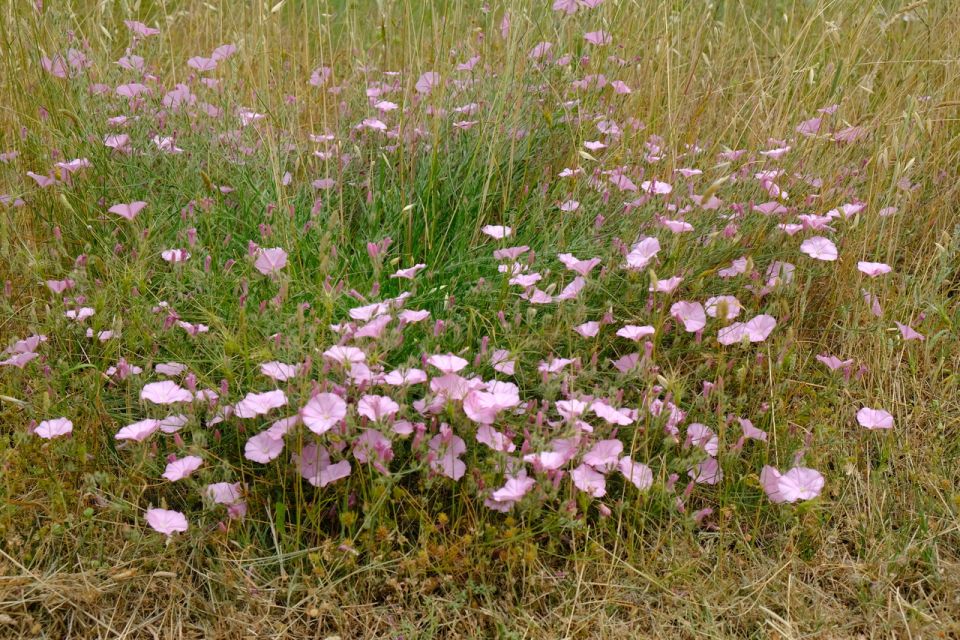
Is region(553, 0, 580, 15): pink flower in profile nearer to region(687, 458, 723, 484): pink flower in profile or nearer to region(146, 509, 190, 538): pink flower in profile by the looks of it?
region(687, 458, 723, 484): pink flower in profile

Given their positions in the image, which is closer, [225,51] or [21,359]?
[21,359]

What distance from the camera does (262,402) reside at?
5.77 feet

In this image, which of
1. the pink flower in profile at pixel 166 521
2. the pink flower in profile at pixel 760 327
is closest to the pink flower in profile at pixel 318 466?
the pink flower in profile at pixel 166 521

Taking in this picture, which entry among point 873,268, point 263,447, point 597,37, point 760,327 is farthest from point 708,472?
point 597,37

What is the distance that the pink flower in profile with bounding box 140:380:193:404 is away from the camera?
1803 mm

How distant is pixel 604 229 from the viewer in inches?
98.5

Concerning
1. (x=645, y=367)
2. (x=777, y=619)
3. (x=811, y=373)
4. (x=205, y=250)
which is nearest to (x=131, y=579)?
(x=205, y=250)

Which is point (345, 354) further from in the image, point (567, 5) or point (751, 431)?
point (567, 5)

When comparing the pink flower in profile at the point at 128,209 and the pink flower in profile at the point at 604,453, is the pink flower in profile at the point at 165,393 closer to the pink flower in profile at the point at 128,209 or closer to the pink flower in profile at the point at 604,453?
the pink flower in profile at the point at 128,209

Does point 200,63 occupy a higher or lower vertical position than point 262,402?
higher

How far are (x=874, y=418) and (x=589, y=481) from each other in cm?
77

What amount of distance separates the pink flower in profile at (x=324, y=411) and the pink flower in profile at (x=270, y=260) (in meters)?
0.50

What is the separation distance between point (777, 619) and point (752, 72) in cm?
253

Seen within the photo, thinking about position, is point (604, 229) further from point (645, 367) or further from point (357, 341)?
point (357, 341)
